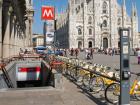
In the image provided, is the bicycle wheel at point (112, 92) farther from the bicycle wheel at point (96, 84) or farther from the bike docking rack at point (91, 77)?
the bicycle wheel at point (96, 84)

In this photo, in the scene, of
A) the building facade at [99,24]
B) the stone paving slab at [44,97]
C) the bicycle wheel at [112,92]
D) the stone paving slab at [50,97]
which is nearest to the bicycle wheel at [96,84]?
the stone paving slab at [50,97]

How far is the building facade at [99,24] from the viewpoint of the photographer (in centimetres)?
10762

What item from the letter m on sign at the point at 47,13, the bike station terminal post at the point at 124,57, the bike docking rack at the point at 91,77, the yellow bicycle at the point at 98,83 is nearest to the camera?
the bike station terminal post at the point at 124,57

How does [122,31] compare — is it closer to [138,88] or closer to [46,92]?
[138,88]

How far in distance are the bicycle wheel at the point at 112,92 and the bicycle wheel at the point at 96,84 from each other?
5.46 ft

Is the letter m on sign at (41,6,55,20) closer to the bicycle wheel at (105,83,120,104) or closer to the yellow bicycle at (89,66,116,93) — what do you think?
the yellow bicycle at (89,66,116,93)

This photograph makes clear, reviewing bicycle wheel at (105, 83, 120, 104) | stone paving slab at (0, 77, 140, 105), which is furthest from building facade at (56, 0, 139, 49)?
bicycle wheel at (105, 83, 120, 104)

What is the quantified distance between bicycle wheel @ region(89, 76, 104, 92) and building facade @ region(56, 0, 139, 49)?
9386 centimetres

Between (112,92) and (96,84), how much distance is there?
231 centimetres

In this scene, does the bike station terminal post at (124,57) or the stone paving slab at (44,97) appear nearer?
the bike station terminal post at (124,57)

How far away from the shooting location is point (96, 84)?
1206cm

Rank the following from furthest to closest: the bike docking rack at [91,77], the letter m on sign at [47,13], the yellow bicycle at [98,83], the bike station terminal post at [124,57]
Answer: the letter m on sign at [47,13] < the yellow bicycle at [98,83] < the bike docking rack at [91,77] < the bike station terminal post at [124,57]

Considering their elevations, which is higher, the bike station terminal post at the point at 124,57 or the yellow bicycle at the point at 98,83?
the bike station terminal post at the point at 124,57

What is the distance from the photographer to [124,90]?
8.29 meters
